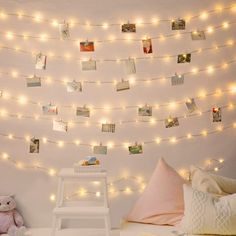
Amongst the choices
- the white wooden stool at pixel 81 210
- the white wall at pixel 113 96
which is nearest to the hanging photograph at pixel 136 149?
the white wall at pixel 113 96

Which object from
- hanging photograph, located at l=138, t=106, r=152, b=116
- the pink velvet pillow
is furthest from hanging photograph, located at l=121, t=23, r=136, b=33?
the pink velvet pillow

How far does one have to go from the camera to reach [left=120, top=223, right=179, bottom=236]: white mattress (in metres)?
2.22

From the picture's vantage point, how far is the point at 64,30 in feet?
8.95

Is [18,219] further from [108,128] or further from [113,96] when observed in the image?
[113,96]

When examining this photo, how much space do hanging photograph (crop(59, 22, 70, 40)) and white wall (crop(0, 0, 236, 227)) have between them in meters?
0.04

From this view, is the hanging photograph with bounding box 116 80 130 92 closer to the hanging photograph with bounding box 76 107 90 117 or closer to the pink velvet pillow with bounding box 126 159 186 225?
the hanging photograph with bounding box 76 107 90 117

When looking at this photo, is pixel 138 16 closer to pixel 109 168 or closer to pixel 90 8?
pixel 90 8

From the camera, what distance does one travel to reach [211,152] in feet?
9.20

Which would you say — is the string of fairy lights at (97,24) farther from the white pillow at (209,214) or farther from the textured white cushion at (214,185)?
the white pillow at (209,214)

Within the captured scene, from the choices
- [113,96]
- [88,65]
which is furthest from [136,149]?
[88,65]

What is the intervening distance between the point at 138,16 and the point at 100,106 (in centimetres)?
69

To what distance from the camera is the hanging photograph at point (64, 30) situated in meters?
2.73

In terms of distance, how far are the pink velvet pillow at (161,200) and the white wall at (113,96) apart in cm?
19

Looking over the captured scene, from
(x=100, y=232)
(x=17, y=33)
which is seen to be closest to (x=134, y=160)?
(x=100, y=232)
